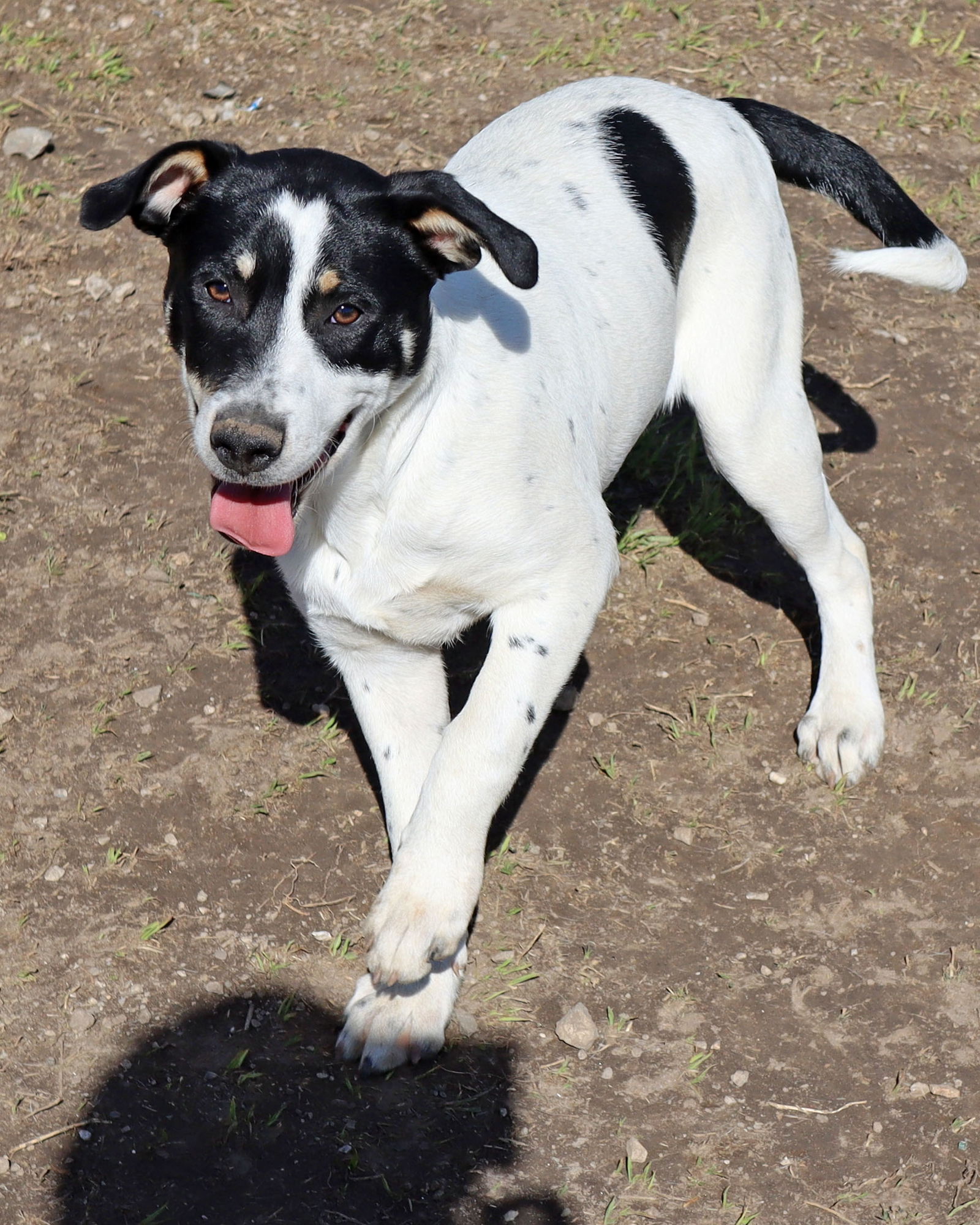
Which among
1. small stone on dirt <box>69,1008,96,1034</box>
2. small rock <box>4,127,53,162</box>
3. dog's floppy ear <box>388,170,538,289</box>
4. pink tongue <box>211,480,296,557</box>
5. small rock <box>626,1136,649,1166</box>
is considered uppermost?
dog's floppy ear <box>388,170,538,289</box>

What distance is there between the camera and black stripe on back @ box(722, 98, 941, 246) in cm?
437

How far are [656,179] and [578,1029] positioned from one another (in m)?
2.35

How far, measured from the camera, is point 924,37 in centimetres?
729

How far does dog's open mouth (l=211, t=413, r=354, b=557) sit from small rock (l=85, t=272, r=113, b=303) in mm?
3063

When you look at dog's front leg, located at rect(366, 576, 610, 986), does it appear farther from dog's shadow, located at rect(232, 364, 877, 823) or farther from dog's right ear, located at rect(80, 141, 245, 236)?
dog's right ear, located at rect(80, 141, 245, 236)

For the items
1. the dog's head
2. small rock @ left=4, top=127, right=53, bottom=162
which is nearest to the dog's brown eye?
the dog's head

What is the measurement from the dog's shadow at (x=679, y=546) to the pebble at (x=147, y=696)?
13.2 inches

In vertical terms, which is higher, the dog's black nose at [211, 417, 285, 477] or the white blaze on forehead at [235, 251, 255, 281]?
the white blaze on forehead at [235, 251, 255, 281]

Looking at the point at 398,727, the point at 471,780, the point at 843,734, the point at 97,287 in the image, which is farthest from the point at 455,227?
the point at 97,287

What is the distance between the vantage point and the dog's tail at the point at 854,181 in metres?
4.36

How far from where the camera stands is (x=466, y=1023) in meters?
3.49

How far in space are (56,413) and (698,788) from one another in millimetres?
2890

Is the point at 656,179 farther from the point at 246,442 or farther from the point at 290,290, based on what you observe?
the point at 246,442

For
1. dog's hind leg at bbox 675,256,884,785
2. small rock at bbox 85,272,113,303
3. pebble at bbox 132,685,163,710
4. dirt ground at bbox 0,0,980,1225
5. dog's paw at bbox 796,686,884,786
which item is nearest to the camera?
dirt ground at bbox 0,0,980,1225
